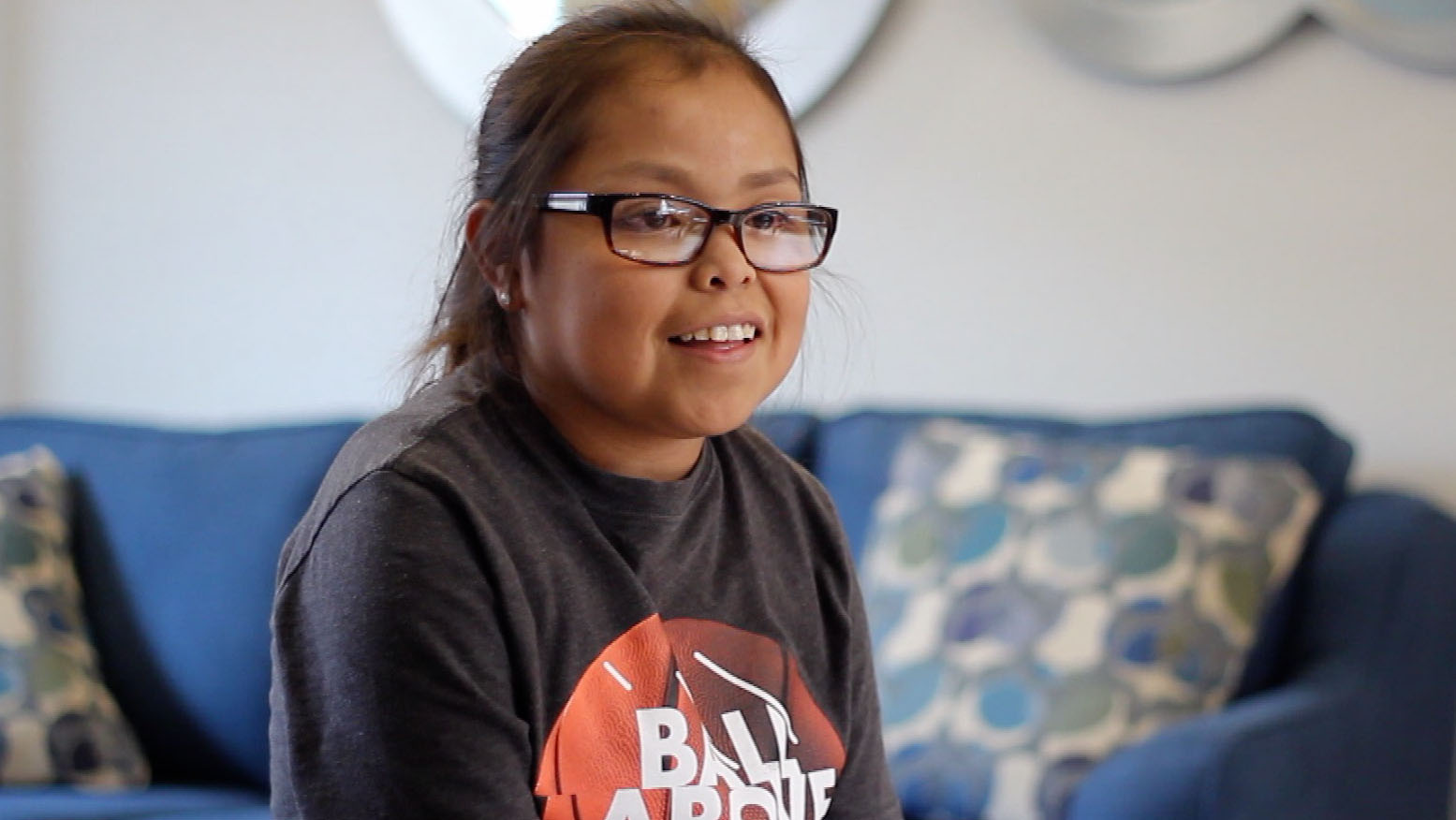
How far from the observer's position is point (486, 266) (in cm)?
117

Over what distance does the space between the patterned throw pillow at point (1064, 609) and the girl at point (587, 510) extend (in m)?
0.80

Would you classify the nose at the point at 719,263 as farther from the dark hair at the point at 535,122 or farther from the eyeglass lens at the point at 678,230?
the dark hair at the point at 535,122

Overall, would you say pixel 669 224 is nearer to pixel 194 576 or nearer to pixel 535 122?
pixel 535 122

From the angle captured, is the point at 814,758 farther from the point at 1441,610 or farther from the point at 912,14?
the point at 912,14

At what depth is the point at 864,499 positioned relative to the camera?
2.38m

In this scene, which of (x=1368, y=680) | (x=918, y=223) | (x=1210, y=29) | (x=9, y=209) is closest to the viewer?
(x=1368, y=680)

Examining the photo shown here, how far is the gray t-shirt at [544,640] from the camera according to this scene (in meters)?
0.97

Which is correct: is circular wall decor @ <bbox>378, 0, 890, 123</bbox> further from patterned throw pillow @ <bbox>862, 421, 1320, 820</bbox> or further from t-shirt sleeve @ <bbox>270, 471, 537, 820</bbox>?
t-shirt sleeve @ <bbox>270, 471, 537, 820</bbox>

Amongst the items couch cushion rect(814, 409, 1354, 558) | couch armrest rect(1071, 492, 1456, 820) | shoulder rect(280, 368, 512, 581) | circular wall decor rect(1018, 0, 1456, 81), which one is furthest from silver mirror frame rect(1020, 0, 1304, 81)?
shoulder rect(280, 368, 512, 581)

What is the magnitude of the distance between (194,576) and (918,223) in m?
1.24

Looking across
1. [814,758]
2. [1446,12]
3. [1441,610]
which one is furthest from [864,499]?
[814,758]

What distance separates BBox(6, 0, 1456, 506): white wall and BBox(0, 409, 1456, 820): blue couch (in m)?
0.25

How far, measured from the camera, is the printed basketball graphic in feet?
3.46

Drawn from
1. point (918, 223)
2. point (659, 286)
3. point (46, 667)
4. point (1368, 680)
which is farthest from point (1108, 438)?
point (46, 667)
